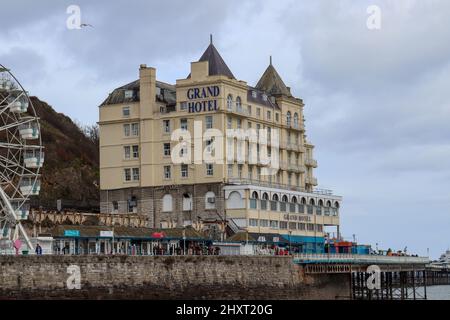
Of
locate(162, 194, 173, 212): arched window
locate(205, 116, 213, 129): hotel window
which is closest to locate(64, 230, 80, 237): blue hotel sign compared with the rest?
locate(162, 194, 173, 212): arched window

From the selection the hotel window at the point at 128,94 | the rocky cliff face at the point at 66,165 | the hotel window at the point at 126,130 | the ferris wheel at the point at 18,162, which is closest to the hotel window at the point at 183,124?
the hotel window at the point at 126,130

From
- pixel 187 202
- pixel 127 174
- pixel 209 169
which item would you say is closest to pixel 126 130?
pixel 127 174

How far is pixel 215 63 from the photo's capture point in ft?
451

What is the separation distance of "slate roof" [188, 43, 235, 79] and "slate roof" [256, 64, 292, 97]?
11307 millimetres

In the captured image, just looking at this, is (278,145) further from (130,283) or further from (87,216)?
(130,283)

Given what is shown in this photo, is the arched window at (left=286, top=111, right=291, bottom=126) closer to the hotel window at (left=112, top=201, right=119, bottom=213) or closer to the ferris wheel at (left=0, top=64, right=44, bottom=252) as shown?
the hotel window at (left=112, top=201, right=119, bottom=213)

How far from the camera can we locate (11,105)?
105 m

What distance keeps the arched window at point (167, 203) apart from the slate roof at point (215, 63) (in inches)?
523

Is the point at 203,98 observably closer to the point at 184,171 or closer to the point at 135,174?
the point at 184,171

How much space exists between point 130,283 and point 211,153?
37.4m

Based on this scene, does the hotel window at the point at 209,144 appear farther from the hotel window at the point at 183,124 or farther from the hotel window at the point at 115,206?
the hotel window at the point at 115,206

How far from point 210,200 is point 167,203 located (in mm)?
5377

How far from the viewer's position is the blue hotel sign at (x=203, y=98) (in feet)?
440
